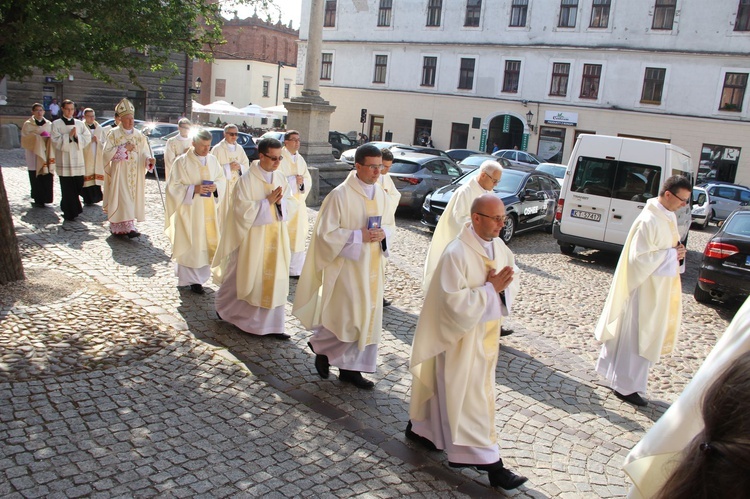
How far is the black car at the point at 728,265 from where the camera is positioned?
9.32 m

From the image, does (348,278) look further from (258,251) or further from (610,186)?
(610,186)

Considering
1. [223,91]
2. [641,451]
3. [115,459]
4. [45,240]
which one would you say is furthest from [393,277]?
[223,91]

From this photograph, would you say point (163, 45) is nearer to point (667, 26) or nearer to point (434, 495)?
point (434, 495)

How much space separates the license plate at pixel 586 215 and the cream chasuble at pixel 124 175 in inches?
314

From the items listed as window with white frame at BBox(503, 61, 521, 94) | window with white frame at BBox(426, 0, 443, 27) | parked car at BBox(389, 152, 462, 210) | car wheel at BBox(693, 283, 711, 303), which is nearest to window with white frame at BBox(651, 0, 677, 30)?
window with white frame at BBox(503, 61, 521, 94)

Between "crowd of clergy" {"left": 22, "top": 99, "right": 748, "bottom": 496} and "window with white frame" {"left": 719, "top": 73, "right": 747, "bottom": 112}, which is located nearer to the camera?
"crowd of clergy" {"left": 22, "top": 99, "right": 748, "bottom": 496}

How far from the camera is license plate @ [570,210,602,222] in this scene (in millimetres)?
12328

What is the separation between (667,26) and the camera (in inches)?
1297

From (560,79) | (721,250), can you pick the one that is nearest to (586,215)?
(721,250)

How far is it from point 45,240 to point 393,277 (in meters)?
5.29

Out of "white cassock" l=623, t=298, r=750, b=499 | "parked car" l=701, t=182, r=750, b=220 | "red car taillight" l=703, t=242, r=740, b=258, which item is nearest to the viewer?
"white cassock" l=623, t=298, r=750, b=499

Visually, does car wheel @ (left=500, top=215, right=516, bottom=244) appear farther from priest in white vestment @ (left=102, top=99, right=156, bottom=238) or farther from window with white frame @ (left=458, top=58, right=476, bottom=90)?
window with white frame @ (left=458, top=58, right=476, bottom=90)

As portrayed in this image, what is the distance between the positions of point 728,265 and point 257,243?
7.04 meters

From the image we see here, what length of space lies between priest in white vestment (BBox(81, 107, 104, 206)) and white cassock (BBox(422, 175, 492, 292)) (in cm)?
771
